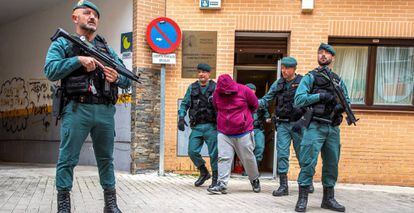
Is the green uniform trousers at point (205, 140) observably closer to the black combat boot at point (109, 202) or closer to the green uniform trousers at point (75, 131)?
the black combat boot at point (109, 202)

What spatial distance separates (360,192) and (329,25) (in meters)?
3.28

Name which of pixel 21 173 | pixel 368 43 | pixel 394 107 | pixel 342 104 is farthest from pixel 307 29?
pixel 21 173

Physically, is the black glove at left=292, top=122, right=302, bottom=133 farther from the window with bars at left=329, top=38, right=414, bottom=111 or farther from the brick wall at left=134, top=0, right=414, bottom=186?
the window with bars at left=329, top=38, right=414, bottom=111

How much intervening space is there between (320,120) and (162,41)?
393 centimetres

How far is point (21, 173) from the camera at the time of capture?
25.3 ft

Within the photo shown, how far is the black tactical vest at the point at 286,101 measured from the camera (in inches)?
235

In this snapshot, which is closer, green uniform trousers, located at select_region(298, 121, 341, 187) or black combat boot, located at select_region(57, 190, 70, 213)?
black combat boot, located at select_region(57, 190, 70, 213)

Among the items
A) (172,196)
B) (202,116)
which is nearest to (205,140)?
(202,116)

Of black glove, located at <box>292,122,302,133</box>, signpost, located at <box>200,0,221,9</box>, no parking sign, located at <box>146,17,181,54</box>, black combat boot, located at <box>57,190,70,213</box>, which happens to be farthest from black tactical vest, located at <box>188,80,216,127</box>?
black combat boot, located at <box>57,190,70,213</box>

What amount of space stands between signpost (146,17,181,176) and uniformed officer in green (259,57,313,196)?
2421 mm

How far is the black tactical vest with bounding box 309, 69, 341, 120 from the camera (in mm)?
4773

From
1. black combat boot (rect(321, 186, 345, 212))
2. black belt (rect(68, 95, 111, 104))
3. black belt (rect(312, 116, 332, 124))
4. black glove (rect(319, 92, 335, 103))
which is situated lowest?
black combat boot (rect(321, 186, 345, 212))

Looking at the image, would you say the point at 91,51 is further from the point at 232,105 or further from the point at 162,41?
the point at 162,41

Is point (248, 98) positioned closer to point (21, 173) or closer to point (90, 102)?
point (90, 102)
